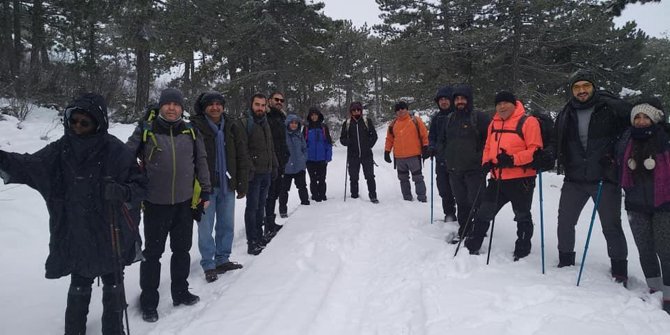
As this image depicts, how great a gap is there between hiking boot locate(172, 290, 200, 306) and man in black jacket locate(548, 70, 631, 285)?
424cm

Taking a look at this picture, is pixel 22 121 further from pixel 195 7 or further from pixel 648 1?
pixel 648 1

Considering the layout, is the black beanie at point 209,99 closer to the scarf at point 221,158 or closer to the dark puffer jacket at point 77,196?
the scarf at point 221,158

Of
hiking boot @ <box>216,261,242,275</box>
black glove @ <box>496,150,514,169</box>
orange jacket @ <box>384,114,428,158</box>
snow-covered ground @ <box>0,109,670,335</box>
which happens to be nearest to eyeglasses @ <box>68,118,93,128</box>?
snow-covered ground @ <box>0,109,670,335</box>

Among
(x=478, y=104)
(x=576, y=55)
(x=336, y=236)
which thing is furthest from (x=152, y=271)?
(x=576, y=55)

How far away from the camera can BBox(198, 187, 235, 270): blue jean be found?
4688 millimetres

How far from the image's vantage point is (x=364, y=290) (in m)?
4.20

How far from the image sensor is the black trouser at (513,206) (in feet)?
15.5

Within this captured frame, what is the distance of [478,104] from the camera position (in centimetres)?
1638

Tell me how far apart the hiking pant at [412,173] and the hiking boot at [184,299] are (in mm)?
5656

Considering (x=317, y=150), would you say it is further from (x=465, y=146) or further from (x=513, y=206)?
(x=513, y=206)

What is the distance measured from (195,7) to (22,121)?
21.1ft

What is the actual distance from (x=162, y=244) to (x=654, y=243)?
4870mm

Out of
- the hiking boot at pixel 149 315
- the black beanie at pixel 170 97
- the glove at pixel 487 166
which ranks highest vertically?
the black beanie at pixel 170 97

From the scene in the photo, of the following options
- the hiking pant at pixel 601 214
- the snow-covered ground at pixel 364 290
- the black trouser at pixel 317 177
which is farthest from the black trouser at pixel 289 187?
the hiking pant at pixel 601 214
